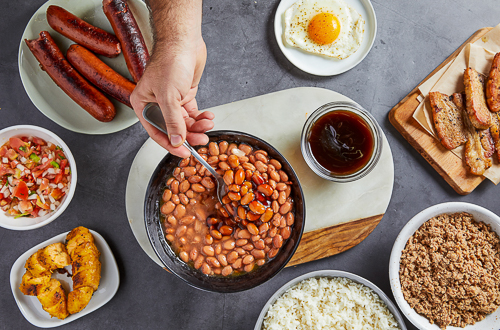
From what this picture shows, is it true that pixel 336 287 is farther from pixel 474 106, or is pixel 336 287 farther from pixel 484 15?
pixel 484 15

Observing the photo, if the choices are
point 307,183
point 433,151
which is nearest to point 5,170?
point 307,183

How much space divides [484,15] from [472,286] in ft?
6.81

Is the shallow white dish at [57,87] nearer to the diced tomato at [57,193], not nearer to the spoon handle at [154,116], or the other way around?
the diced tomato at [57,193]

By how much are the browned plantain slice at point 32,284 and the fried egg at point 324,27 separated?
240 cm

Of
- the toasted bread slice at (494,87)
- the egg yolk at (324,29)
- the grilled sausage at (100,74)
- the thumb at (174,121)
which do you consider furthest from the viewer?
the egg yolk at (324,29)

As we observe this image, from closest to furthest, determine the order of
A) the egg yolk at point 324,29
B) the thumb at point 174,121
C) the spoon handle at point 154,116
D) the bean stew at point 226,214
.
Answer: the thumb at point 174,121 → the spoon handle at point 154,116 → the bean stew at point 226,214 → the egg yolk at point 324,29

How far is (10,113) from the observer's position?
8.34 ft

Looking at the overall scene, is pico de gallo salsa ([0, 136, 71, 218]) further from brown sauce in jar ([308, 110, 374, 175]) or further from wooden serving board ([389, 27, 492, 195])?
wooden serving board ([389, 27, 492, 195])

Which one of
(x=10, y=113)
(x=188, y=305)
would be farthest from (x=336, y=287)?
(x=10, y=113)

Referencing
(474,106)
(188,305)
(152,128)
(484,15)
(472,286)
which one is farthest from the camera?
(484,15)

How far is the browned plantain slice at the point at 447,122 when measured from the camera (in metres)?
2.29

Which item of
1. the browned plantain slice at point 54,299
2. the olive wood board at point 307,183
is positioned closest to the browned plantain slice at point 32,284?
the browned plantain slice at point 54,299

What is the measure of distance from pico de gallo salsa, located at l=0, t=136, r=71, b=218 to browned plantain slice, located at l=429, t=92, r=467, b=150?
2631 mm

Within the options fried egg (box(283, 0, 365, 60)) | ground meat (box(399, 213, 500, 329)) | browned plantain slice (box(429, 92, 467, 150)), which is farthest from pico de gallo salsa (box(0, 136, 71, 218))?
browned plantain slice (box(429, 92, 467, 150))
